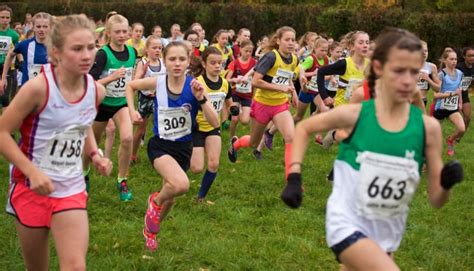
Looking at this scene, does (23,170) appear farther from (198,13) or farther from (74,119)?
(198,13)

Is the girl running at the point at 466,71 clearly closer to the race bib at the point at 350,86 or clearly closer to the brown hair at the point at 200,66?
the race bib at the point at 350,86

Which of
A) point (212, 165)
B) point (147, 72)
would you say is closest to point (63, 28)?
point (212, 165)

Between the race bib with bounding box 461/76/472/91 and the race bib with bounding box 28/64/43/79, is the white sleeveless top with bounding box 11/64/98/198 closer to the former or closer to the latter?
the race bib with bounding box 28/64/43/79

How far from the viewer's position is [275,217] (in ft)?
20.5

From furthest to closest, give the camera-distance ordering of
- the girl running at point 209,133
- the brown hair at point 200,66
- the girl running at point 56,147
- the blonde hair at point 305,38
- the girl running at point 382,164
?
the blonde hair at point 305,38 → the brown hair at point 200,66 → the girl running at point 209,133 → the girl running at point 56,147 → the girl running at point 382,164

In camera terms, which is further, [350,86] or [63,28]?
[350,86]

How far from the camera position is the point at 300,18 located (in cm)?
2475

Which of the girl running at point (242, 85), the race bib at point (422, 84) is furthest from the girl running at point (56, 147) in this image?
the race bib at point (422, 84)

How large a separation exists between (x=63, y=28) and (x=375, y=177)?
1.85 metres

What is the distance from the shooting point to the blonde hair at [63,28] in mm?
3467

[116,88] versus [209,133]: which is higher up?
[116,88]

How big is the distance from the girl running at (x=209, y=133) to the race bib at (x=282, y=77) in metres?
0.96

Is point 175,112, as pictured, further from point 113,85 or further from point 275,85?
point 275,85

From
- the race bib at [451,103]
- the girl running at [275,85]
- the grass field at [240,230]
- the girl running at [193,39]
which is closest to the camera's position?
the grass field at [240,230]
